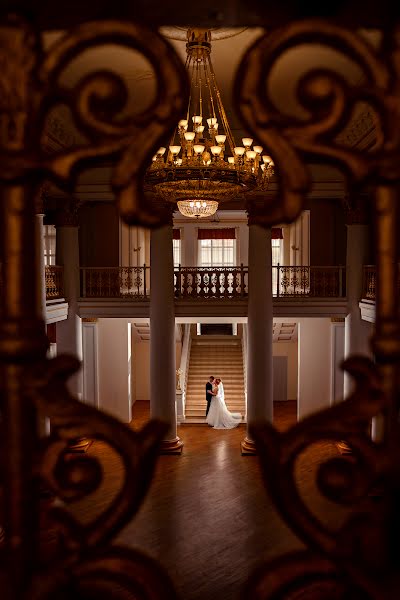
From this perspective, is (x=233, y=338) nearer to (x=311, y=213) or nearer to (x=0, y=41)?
(x=311, y=213)

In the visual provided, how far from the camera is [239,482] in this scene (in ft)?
31.6

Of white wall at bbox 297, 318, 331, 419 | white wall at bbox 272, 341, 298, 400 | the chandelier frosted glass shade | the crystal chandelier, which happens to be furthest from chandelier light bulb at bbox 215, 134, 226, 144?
white wall at bbox 272, 341, 298, 400

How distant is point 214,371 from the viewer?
17.2 metres

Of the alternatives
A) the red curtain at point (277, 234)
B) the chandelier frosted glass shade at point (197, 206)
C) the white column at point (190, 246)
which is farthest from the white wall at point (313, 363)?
the chandelier frosted glass shade at point (197, 206)

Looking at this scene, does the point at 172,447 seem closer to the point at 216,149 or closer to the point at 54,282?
the point at 54,282

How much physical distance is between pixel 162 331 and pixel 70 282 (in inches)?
118

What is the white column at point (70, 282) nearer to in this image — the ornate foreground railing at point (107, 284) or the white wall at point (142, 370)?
the ornate foreground railing at point (107, 284)

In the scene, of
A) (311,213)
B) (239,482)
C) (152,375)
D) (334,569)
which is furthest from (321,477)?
(311,213)

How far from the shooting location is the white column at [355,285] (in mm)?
12109

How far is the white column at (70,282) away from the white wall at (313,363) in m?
6.09

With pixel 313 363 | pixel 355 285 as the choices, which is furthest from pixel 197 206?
pixel 313 363

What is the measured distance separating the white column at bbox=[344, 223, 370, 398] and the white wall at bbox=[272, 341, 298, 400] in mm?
5435

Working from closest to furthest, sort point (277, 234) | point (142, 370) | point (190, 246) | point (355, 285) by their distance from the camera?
point (355, 285) → point (142, 370) → point (277, 234) → point (190, 246)

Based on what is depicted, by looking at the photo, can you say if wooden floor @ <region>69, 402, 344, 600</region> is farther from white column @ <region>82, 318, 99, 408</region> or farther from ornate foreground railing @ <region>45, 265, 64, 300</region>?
ornate foreground railing @ <region>45, 265, 64, 300</region>
